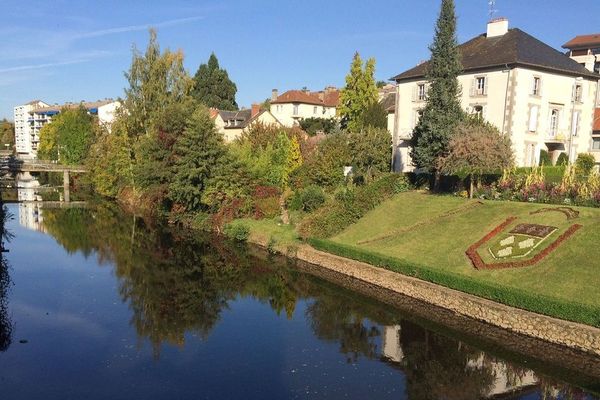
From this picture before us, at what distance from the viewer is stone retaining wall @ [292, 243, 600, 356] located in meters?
20.3

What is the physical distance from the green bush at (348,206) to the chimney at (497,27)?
56.6ft

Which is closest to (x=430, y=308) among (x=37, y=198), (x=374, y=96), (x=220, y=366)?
(x=220, y=366)

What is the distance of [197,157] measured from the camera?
1882 inches

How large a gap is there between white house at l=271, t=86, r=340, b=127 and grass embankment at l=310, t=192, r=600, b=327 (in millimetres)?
52279

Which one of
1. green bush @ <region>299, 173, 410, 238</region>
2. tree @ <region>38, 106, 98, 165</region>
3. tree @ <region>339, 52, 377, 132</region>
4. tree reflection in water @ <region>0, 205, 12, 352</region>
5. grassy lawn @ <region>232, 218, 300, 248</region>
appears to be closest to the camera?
tree reflection in water @ <region>0, 205, 12, 352</region>

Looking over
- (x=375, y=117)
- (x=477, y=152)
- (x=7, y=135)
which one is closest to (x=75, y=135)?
(x=375, y=117)

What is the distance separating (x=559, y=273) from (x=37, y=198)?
71206mm

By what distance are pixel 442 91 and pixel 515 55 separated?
8579 millimetres

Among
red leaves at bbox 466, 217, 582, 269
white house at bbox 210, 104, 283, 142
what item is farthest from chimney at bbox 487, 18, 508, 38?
white house at bbox 210, 104, 283, 142

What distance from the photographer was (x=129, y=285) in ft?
98.6

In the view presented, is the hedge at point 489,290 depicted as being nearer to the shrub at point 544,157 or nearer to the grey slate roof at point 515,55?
the shrub at point 544,157

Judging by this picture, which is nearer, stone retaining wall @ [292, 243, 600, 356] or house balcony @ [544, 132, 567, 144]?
stone retaining wall @ [292, 243, 600, 356]

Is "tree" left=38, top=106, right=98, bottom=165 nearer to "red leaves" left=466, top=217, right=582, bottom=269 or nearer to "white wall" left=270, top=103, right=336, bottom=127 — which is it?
"white wall" left=270, top=103, right=336, bottom=127

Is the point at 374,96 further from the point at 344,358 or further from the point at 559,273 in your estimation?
the point at 344,358
